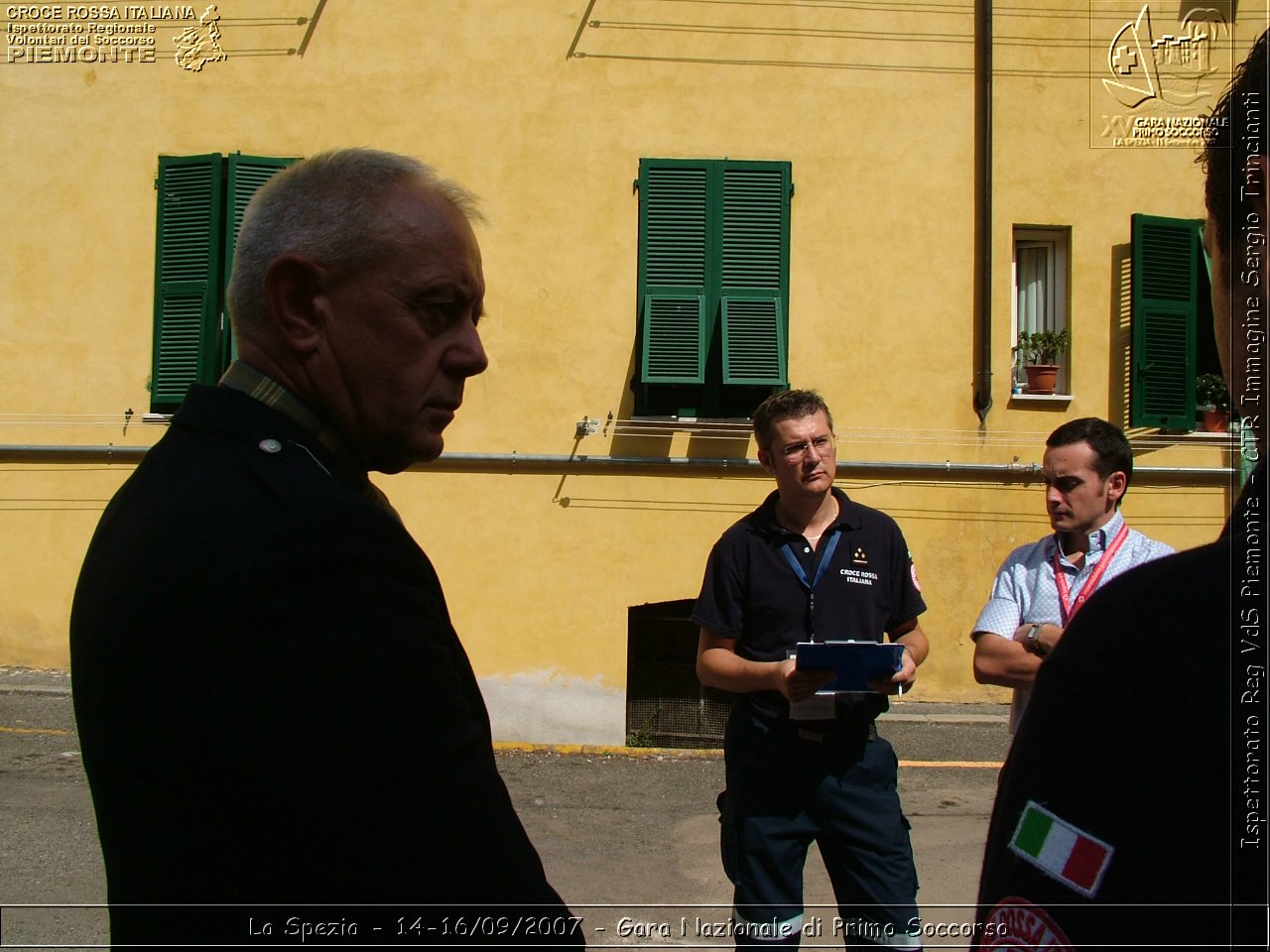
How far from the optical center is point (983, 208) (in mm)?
8805

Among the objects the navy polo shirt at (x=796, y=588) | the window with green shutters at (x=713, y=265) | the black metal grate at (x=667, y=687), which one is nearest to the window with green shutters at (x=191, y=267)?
the window with green shutters at (x=713, y=265)

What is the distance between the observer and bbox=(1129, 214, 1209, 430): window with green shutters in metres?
8.87

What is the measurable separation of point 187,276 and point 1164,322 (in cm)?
743

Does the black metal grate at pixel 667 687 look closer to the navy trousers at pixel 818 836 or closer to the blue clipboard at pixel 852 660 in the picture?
the navy trousers at pixel 818 836

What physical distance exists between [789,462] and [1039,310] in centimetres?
608

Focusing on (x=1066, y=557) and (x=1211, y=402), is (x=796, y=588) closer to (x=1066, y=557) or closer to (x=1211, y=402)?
(x=1066, y=557)

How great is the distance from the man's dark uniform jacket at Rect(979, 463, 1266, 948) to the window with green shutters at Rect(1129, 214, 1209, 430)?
866 cm

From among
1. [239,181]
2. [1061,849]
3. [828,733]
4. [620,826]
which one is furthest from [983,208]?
[1061,849]

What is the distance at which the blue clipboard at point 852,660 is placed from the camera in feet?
10.9

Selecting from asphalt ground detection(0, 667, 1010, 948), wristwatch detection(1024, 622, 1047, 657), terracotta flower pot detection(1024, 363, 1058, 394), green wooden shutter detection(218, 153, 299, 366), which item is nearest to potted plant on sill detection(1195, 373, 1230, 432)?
terracotta flower pot detection(1024, 363, 1058, 394)

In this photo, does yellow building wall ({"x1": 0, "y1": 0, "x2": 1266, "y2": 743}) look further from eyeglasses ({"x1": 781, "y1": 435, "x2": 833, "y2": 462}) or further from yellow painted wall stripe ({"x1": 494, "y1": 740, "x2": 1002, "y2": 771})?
eyeglasses ({"x1": 781, "y1": 435, "x2": 833, "y2": 462})

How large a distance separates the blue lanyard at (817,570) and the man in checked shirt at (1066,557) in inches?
20.9

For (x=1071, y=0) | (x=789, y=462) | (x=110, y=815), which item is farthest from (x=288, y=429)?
(x=1071, y=0)

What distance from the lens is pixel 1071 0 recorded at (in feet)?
29.5
